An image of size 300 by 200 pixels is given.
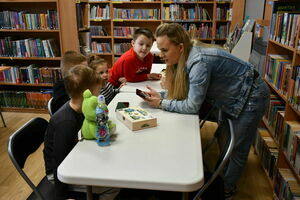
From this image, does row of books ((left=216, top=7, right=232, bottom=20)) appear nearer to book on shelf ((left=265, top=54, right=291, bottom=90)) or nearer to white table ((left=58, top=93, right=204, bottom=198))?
book on shelf ((left=265, top=54, right=291, bottom=90))

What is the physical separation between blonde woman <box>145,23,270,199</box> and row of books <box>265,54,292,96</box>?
478mm

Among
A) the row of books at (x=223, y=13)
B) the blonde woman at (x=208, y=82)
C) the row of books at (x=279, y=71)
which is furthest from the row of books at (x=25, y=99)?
the row of books at (x=223, y=13)

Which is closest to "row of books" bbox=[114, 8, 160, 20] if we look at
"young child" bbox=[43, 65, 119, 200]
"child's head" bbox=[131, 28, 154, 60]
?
"child's head" bbox=[131, 28, 154, 60]

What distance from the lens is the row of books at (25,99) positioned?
154 inches

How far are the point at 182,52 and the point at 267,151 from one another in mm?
1346

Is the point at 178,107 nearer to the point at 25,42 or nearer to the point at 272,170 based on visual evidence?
the point at 272,170

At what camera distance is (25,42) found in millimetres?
3795

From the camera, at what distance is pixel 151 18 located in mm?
5141

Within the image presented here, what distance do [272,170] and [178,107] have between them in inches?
47.2

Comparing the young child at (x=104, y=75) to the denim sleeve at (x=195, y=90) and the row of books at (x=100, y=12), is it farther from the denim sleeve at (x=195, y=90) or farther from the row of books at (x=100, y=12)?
the row of books at (x=100, y=12)

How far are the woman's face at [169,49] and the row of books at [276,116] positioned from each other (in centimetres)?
107

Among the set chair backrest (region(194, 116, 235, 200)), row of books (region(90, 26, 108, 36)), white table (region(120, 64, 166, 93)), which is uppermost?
row of books (region(90, 26, 108, 36))

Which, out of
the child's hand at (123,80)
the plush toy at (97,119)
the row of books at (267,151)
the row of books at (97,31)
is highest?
the row of books at (97,31)

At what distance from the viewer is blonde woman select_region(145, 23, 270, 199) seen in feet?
5.13
